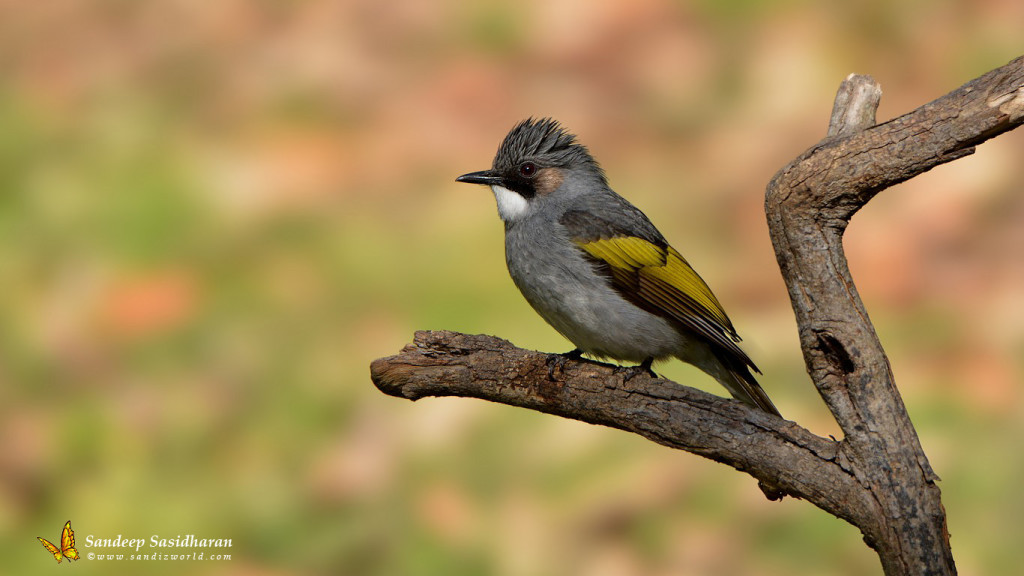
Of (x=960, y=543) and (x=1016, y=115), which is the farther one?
(x=960, y=543)

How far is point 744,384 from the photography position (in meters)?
5.75

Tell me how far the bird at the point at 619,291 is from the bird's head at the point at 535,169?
0.12 metres

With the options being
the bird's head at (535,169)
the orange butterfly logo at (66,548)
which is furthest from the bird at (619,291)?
the orange butterfly logo at (66,548)

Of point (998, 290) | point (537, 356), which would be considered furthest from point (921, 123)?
point (998, 290)

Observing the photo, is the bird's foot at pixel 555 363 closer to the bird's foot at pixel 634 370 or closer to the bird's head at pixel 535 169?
the bird's foot at pixel 634 370

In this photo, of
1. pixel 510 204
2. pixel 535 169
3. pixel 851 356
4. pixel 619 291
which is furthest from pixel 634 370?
pixel 535 169

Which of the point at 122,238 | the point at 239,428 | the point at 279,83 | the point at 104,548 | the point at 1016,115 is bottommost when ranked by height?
the point at 1016,115

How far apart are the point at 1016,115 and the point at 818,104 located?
6672 mm

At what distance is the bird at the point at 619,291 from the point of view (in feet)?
18.9

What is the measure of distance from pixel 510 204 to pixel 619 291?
1.02 metres

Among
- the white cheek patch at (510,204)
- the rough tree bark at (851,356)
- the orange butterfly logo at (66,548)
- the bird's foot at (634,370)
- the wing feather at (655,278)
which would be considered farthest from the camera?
the orange butterfly logo at (66,548)

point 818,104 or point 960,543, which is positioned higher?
point 818,104

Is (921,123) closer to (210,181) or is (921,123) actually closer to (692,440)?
(692,440)

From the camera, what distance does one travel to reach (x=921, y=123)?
420 centimetres
